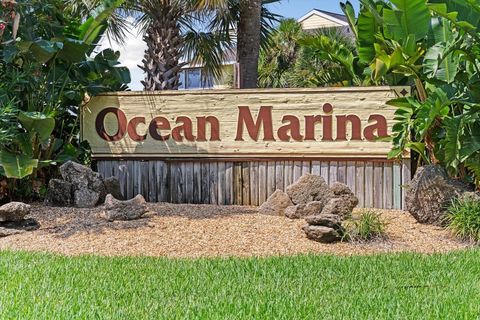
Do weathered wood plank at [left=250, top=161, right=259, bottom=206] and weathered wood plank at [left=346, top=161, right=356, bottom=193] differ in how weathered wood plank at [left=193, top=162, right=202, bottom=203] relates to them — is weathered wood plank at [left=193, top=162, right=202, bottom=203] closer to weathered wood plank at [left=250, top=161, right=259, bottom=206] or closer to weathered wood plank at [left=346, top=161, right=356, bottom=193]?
weathered wood plank at [left=250, top=161, right=259, bottom=206]

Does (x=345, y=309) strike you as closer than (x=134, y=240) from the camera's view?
Yes

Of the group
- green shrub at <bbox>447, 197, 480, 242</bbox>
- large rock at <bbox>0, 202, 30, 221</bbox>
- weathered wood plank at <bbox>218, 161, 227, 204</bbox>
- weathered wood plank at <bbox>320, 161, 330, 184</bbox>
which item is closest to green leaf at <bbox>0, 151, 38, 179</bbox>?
large rock at <bbox>0, 202, 30, 221</bbox>

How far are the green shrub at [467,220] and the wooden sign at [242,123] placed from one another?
1869mm

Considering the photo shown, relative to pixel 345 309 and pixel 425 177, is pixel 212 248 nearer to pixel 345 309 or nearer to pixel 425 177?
pixel 345 309

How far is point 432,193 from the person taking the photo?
810 cm

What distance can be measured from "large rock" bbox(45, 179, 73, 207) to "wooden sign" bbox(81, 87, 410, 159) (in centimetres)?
151

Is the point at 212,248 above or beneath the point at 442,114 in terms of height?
beneath

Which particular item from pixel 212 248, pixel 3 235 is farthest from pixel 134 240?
pixel 3 235

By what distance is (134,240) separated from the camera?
278 inches

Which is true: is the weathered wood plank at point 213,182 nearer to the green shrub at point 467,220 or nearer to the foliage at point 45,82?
the foliage at point 45,82

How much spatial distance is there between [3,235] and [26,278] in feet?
8.60

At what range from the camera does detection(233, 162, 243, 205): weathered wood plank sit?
9.89 m

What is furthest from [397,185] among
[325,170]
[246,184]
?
[246,184]

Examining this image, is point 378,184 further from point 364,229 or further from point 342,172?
point 364,229
